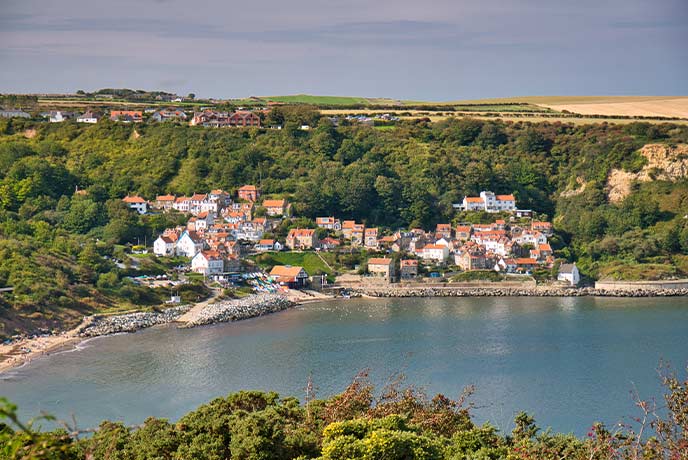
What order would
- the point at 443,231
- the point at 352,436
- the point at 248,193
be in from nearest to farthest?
the point at 352,436 < the point at 443,231 < the point at 248,193

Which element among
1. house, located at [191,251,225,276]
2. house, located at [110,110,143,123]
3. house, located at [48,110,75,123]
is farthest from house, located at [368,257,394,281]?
house, located at [48,110,75,123]

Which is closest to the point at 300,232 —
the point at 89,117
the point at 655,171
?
the point at 655,171

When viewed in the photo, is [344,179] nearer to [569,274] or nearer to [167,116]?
[569,274]

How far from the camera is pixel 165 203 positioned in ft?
111

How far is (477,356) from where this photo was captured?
18.4 m

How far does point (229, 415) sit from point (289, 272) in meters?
18.9

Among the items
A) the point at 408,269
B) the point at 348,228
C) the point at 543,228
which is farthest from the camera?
the point at 348,228

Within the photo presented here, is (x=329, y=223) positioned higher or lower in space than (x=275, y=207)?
lower

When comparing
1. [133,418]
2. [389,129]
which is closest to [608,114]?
[389,129]

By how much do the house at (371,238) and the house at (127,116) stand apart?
600 inches

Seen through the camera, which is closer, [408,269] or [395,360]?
[395,360]

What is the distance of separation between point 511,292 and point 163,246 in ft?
36.7

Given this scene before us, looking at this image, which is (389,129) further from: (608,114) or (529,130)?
(608,114)

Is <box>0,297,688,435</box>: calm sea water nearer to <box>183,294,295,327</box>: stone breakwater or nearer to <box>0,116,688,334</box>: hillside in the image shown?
<box>183,294,295,327</box>: stone breakwater
